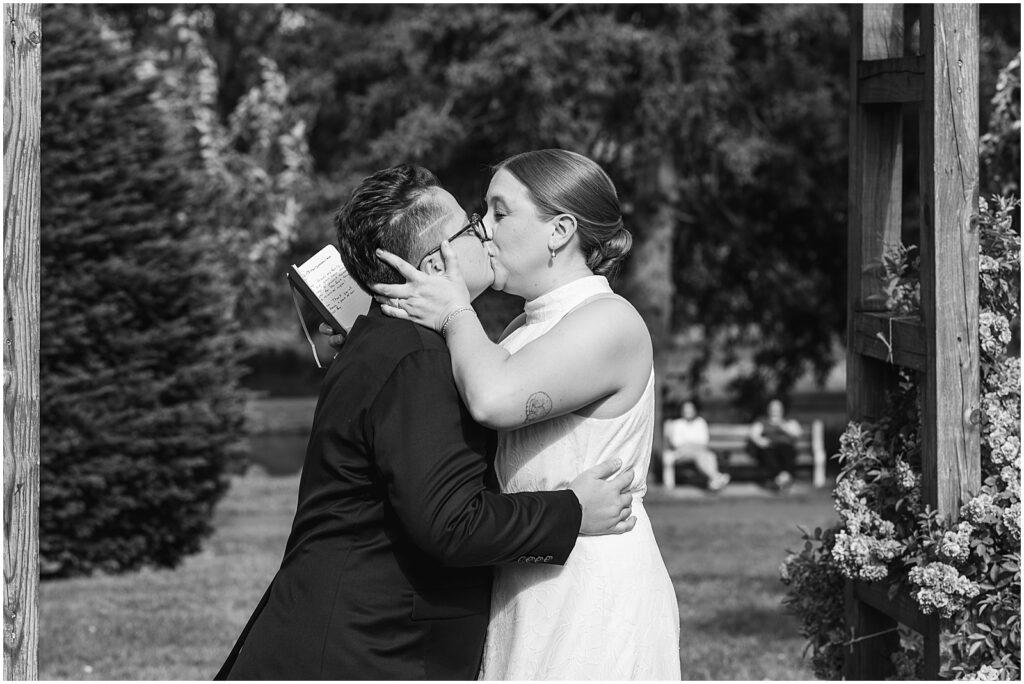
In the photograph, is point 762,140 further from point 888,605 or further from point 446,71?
point 888,605

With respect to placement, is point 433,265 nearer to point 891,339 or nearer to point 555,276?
point 555,276

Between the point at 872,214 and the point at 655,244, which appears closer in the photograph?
the point at 872,214

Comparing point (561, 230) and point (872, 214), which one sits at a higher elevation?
point (561, 230)

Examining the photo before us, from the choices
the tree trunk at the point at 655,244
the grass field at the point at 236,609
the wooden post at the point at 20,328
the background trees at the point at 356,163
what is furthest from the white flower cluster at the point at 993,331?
the tree trunk at the point at 655,244

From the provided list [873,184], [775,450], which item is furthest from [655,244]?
[873,184]

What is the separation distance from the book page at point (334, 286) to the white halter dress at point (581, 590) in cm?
52

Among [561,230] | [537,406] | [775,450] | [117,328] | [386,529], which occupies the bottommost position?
[775,450]

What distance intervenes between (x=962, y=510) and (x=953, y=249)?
757mm

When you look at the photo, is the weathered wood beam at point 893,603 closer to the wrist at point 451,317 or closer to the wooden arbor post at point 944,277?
the wooden arbor post at point 944,277

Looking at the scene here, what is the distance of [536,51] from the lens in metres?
15.7

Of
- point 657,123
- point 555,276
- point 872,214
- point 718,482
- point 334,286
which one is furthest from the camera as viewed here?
point 718,482

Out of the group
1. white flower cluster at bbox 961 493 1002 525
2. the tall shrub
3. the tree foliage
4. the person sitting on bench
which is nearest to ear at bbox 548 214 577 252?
white flower cluster at bbox 961 493 1002 525

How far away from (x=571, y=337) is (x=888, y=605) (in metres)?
1.93

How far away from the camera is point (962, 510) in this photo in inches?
140
